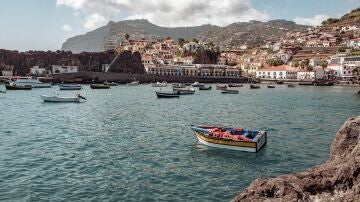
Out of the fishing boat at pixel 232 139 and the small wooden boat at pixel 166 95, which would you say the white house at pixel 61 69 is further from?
the fishing boat at pixel 232 139

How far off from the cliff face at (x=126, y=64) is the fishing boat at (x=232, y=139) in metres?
162

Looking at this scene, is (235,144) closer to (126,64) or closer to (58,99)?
(58,99)

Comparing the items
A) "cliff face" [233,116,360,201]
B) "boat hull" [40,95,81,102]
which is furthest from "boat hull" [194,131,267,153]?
"boat hull" [40,95,81,102]

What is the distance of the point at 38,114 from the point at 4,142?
79.6 ft

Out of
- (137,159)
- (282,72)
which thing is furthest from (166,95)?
(282,72)

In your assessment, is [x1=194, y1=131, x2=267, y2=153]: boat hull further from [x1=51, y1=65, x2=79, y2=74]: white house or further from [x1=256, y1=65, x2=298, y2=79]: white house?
[x1=51, y1=65, x2=79, y2=74]: white house

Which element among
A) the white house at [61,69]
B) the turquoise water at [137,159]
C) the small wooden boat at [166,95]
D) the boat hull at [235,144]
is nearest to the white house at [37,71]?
the white house at [61,69]

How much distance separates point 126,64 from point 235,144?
550ft

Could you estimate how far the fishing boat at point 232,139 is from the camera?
96.1ft

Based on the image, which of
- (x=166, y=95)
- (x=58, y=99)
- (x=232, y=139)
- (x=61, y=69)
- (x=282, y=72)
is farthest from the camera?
(x=61, y=69)

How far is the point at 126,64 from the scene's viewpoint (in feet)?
634

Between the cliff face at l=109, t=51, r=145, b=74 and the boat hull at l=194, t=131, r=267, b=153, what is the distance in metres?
163

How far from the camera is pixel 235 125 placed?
44.6 m

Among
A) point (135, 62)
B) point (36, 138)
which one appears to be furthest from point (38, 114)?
point (135, 62)
